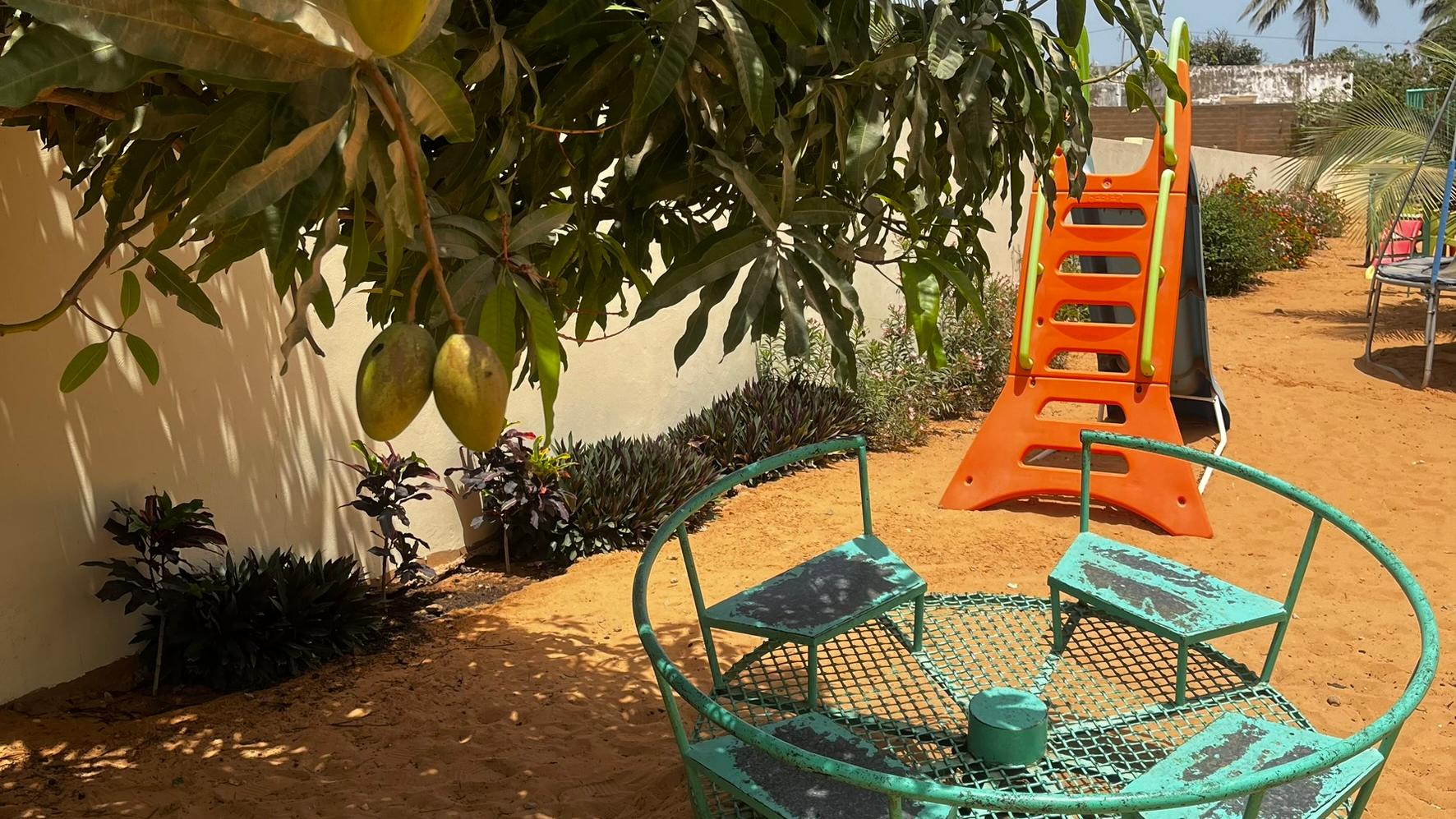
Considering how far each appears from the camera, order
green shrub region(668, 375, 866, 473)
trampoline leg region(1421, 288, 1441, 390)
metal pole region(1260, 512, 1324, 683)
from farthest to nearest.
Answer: trampoline leg region(1421, 288, 1441, 390) → green shrub region(668, 375, 866, 473) → metal pole region(1260, 512, 1324, 683)

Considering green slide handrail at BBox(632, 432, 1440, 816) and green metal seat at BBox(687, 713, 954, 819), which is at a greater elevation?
green slide handrail at BBox(632, 432, 1440, 816)

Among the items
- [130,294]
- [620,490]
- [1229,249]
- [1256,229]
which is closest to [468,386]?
[130,294]

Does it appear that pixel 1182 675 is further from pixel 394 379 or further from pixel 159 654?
pixel 159 654

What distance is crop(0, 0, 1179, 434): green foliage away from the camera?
3.12ft

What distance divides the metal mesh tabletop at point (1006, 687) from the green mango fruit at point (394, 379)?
1584 mm

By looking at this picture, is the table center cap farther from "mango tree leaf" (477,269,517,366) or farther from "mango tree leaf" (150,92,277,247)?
"mango tree leaf" (150,92,277,247)

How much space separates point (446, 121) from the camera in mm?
1025

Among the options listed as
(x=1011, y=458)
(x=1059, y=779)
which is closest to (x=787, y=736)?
(x=1059, y=779)

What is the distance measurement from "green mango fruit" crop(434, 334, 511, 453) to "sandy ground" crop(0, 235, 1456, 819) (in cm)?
239

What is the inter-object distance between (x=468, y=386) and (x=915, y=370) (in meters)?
7.42

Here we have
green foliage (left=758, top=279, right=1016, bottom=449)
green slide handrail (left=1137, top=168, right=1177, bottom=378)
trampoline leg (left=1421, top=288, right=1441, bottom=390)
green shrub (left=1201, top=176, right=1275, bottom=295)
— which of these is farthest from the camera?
green shrub (left=1201, top=176, right=1275, bottom=295)

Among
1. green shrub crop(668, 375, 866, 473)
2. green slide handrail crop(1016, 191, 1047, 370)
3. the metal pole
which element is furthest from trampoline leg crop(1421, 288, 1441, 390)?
the metal pole

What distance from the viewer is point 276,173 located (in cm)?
95

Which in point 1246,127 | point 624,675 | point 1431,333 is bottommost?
point 624,675
